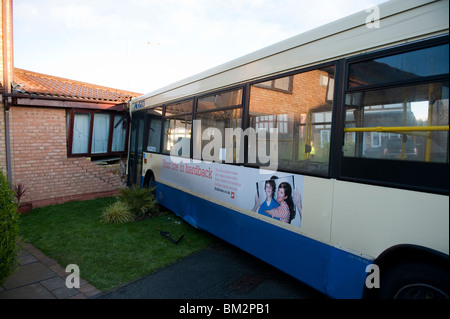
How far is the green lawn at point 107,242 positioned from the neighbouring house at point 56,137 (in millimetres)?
1099

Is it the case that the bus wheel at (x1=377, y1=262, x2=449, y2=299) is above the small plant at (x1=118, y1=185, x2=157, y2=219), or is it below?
above

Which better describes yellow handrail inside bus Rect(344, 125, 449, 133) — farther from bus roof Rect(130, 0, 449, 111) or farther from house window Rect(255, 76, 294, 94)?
house window Rect(255, 76, 294, 94)

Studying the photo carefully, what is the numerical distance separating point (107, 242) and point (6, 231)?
2.14 meters

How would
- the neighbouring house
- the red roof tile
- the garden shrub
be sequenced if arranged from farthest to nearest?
the red roof tile → the neighbouring house → the garden shrub

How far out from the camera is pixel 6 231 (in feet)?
10.8

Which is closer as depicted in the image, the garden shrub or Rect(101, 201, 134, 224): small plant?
the garden shrub

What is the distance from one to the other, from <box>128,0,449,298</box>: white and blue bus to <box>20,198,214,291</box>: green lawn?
3.55 feet

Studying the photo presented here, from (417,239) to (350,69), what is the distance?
5.26 ft

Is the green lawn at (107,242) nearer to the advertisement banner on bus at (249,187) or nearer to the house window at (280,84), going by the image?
the advertisement banner on bus at (249,187)

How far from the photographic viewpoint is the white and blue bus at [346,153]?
2309 mm

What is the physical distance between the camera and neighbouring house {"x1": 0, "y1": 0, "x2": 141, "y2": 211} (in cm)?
739

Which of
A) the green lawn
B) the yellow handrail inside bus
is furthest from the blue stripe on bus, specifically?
the yellow handrail inside bus

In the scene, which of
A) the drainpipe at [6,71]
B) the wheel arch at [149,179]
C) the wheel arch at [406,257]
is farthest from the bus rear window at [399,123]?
the drainpipe at [6,71]

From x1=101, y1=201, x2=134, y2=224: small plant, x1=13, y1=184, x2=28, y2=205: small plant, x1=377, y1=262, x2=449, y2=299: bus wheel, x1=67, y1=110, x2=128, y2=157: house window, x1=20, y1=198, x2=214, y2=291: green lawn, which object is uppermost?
x1=67, y1=110, x2=128, y2=157: house window
